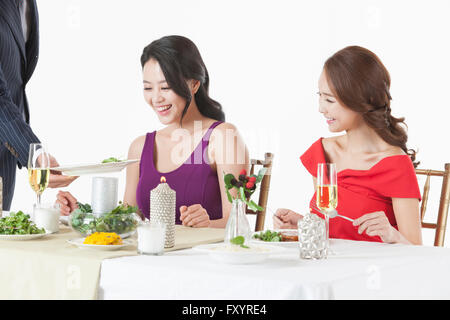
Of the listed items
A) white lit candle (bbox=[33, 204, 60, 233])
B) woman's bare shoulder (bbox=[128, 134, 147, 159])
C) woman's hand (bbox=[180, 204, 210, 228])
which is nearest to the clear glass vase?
woman's hand (bbox=[180, 204, 210, 228])

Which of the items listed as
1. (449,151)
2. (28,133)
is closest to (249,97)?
(449,151)

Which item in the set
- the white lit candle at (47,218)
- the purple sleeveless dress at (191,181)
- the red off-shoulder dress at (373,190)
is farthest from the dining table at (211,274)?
the purple sleeveless dress at (191,181)

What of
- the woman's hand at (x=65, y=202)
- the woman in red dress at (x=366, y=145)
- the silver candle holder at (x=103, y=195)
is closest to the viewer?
the silver candle holder at (x=103, y=195)

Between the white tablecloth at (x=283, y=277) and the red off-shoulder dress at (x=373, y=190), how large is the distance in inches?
20.8

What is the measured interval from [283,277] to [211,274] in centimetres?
15

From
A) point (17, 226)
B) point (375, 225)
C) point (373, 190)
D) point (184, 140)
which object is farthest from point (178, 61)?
point (375, 225)

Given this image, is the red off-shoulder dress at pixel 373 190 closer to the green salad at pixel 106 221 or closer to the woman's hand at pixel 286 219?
the woman's hand at pixel 286 219

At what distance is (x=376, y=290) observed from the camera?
129cm

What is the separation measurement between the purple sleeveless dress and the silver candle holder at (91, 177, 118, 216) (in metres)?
0.72

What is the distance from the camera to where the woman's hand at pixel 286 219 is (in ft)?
6.38

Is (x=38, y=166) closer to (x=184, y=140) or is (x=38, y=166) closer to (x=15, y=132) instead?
(x=15, y=132)

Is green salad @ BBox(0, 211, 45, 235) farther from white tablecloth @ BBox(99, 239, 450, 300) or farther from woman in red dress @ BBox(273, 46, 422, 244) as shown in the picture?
woman in red dress @ BBox(273, 46, 422, 244)

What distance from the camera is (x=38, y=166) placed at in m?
1.84
